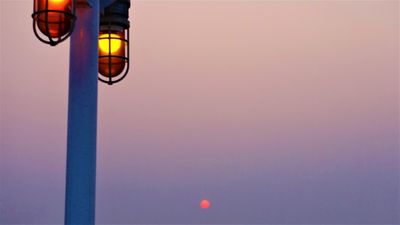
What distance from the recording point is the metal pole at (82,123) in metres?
4.42

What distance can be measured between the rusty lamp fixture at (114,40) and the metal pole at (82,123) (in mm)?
649

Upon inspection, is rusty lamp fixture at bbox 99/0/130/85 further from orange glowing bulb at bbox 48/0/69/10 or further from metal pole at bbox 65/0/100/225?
orange glowing bulb at bbox 48/0/69/10

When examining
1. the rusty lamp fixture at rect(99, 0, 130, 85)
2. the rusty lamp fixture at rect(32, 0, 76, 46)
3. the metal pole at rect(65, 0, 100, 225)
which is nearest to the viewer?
the rusty lamp fixture at rect(32, 0, 76, 46)

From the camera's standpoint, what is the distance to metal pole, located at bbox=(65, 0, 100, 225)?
4422 millimetres

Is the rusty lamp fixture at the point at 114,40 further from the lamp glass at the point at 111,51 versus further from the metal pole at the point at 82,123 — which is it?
the metal pole at the point at 82,123

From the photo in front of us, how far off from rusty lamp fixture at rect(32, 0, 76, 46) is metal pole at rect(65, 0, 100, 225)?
0.55 m

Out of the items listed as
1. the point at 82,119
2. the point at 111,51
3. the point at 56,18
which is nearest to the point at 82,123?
the point at 82,119

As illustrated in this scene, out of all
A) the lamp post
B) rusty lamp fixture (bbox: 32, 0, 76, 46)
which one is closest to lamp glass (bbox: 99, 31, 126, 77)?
the lamp post

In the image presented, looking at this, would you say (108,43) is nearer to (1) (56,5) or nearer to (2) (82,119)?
(2) (82,119)

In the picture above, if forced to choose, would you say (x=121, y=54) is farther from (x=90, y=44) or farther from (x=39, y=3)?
(x=39, y=3)

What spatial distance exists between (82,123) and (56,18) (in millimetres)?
867

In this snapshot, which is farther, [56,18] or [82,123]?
[82,123]

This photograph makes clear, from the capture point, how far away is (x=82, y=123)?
4.46 m

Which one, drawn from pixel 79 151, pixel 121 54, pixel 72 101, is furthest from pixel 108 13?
pixel 79 151
